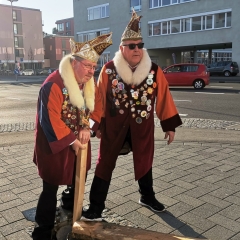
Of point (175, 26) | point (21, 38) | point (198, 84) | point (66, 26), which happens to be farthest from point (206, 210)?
point (66, 26)

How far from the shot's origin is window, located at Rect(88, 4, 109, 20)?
132 feet

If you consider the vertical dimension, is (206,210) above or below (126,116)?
below

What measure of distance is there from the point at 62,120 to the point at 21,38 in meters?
72.7

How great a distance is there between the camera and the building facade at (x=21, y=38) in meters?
65.7

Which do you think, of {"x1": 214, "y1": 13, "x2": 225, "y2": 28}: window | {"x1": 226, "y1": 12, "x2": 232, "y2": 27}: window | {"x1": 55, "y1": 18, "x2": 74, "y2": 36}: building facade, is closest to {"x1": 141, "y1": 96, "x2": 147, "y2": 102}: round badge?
{"x1": 226, "y1": 12, "x2": 232, "y2": 27}: window

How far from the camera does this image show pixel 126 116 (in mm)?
3068

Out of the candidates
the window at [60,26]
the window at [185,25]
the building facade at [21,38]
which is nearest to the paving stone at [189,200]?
the window at [185,25]

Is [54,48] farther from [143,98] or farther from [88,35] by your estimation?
[143,98]

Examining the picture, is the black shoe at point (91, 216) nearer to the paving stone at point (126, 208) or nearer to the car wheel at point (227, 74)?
the paving stone at point (126, 208)

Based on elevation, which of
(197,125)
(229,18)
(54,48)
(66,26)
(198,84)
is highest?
(66,26)

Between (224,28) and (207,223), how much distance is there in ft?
100

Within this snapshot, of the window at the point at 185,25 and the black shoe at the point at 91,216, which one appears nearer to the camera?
the black shoe at the point at 91,216

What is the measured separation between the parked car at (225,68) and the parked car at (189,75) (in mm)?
12575

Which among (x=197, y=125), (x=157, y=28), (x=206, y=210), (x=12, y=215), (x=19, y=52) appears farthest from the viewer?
(x=19, y=52)
